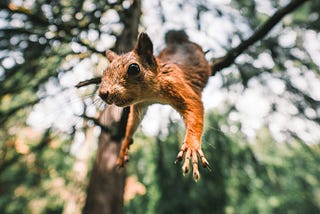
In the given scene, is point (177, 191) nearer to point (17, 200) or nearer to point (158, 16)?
point (158, 16)

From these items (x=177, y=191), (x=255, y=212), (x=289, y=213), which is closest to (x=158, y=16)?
(x=177, y=191)

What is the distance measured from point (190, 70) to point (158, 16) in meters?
1.58

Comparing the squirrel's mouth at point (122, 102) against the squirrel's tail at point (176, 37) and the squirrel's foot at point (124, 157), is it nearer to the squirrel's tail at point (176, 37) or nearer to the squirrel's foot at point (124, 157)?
the squirrel's foot at point (124, 157)

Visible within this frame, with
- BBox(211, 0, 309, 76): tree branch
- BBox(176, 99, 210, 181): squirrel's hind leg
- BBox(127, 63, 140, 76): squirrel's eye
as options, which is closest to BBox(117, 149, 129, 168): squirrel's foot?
BBox(176, 99, 210, 181): squirrel's hind leg

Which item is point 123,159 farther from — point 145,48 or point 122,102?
point 145,48

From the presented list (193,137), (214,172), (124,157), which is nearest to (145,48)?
(193,137)

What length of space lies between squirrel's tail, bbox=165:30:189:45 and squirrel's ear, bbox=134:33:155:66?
53.8 inches

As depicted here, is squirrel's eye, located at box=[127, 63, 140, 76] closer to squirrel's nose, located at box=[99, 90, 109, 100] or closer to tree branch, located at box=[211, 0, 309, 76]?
squirrel's nose, located at box=[99, 90, 109, 100]

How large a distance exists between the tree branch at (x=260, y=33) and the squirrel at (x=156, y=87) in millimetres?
167

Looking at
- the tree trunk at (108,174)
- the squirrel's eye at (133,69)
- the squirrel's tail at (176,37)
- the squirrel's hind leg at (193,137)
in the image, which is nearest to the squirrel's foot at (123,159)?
the squirrel's hind leg at (193,137)

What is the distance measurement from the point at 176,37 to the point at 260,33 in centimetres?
99

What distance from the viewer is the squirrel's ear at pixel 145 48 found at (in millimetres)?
1461

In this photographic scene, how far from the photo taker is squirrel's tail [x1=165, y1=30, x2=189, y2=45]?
9.63 ft

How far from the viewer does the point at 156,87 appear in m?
1.72
